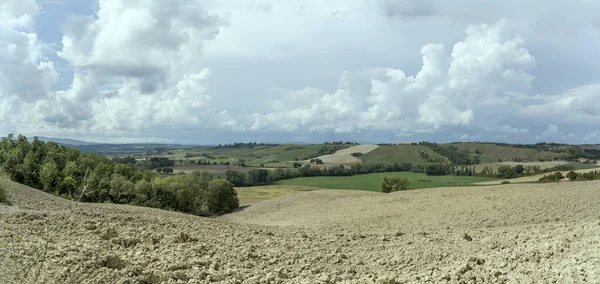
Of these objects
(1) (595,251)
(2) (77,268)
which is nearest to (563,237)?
(1) (595,251)

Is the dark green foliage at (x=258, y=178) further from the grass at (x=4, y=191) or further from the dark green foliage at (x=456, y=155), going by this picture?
the grass at (x=4, y=191)

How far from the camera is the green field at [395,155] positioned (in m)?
108

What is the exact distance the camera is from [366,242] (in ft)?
41.5

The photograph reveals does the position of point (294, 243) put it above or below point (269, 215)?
above

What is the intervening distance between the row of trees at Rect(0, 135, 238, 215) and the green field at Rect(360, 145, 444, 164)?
6910 centimetres

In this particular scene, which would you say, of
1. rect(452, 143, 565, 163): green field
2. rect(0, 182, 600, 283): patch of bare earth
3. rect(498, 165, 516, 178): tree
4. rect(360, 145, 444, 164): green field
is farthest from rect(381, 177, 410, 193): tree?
rect(452, 143, 565, 163): green field

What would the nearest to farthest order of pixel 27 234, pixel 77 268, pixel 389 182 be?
pixel 77 268, pixel 27 234, pixel 389 182

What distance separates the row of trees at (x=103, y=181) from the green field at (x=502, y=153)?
87.1m

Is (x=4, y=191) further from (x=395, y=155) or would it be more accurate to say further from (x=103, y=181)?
(x=395, y=155)

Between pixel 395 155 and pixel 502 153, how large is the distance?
103ft

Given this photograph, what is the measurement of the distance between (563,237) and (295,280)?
6.57 meters

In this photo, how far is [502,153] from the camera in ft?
381

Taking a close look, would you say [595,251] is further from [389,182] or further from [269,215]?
[389,182]

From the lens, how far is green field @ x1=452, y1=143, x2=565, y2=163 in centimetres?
10279
